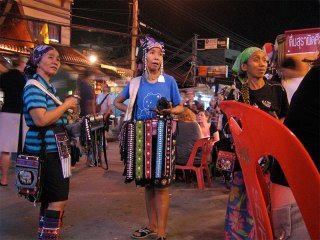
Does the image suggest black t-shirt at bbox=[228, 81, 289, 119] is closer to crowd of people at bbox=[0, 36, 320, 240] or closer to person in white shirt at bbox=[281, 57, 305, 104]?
crowd of people at bbox=[0, 36, 320, 240]

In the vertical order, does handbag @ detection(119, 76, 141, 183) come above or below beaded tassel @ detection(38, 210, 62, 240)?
above

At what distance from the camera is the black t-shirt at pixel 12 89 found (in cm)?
582

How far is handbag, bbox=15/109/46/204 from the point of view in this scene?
2816mm

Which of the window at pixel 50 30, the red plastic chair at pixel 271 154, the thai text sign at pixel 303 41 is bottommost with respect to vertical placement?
the red plastic chair at pixel 271 154

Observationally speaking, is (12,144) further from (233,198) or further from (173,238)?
(233,198)

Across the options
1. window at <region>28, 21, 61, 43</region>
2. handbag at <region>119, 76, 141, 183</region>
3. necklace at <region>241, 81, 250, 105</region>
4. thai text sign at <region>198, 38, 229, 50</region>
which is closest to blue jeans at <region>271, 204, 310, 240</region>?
necklace at <region>241, 81, 250, 105</region>

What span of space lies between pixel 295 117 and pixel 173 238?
8.55 feet

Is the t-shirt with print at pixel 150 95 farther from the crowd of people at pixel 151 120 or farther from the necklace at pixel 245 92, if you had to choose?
the necklace at pixel 245 92

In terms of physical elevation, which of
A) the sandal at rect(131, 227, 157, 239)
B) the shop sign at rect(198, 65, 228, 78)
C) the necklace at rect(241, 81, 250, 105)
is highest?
the shop sign at rect(198, 65, 228, 78)

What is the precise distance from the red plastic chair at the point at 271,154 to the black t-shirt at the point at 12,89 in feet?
16.5

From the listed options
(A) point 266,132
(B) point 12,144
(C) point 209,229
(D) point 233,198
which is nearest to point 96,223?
(C) point 209,229

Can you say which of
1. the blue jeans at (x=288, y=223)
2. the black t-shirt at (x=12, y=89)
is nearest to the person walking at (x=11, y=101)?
the black t-shirt at (x=12, y=89)

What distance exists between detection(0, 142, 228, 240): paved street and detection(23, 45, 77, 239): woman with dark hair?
85 centimetres

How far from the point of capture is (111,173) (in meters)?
7.03
